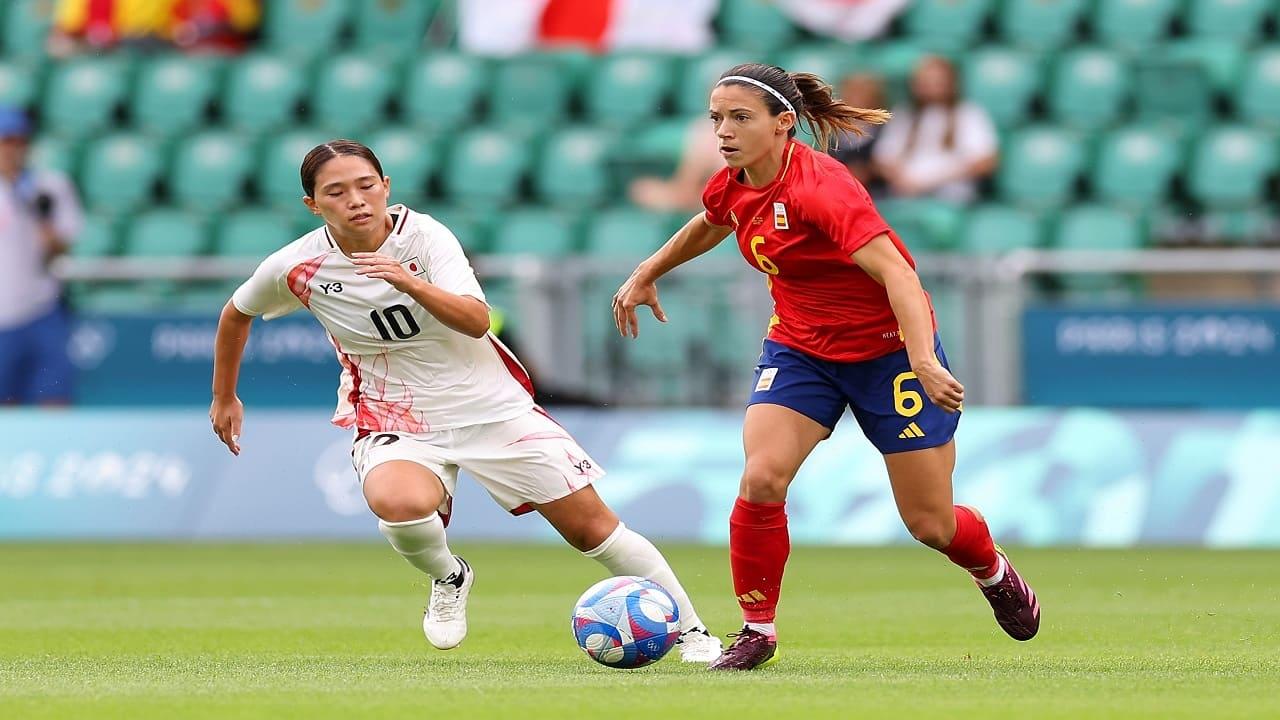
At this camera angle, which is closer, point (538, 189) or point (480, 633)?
point (480, 633)

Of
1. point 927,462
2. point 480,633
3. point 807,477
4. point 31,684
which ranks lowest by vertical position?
point 807,477

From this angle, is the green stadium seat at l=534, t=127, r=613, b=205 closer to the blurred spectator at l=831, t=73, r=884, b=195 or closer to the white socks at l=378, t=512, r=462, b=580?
the blurred spectator at l=831, t=73, r=884, b=195

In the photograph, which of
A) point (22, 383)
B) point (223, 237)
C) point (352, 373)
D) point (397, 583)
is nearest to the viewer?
point (352, 373)

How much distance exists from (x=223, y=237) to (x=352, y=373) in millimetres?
9231

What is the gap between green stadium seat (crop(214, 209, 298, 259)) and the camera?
53.7 feet

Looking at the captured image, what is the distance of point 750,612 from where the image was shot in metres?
7.29

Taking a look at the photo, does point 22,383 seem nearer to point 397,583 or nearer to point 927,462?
point 397,583

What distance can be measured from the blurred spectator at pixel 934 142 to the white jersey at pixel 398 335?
7.75 meters

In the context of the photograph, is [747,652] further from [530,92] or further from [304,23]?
[304,23]

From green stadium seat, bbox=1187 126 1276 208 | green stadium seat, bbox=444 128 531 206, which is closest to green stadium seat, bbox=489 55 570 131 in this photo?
green stadium seat, bbox=444 128 531 206

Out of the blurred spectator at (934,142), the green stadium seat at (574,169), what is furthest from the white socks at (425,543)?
the green stadium seat at (574,169)

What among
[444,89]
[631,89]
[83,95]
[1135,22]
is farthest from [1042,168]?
[83,95]

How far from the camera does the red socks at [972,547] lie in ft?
25.0

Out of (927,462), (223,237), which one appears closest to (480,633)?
(927,462)
